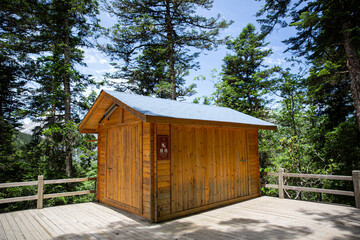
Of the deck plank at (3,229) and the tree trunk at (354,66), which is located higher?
the tree trunk at (354,66)

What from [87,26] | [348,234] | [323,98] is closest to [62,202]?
[87,26]

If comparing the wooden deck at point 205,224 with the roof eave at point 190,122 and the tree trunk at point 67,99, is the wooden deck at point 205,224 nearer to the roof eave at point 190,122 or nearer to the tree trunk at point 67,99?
the roof eave at point 190,122

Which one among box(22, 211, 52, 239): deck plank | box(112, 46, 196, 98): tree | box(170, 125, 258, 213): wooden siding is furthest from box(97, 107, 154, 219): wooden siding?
box(112, 46, 196, 98): tree

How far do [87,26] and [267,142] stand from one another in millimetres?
13574

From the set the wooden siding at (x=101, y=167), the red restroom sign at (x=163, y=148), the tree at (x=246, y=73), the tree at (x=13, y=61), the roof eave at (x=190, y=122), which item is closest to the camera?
the roof eave at (x=190, y=122)

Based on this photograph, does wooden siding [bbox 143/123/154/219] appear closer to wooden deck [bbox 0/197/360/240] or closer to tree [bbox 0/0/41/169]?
wooden deck [bbox 0/197/360/240]

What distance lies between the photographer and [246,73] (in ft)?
61.8

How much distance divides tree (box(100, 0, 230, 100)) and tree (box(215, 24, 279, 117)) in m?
2.71

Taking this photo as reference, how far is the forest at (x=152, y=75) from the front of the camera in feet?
28.8

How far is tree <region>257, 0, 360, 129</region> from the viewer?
7.27m

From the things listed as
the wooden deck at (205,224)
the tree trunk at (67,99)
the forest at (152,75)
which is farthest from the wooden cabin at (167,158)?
the tree trunk at (67,99)

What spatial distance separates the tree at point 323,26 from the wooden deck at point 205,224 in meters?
4.70

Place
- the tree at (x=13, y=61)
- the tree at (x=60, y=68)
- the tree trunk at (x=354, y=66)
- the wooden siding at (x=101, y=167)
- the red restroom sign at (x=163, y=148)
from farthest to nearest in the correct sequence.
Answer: the tree at (x=60, y=68)
the tree at (x=13, y=61)
the tree trunk at (x=354, y=66)
the wooden siding at (x=101, y=167)
the red restroom sign at (x=163, y=148)

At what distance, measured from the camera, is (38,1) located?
11.1 metres
